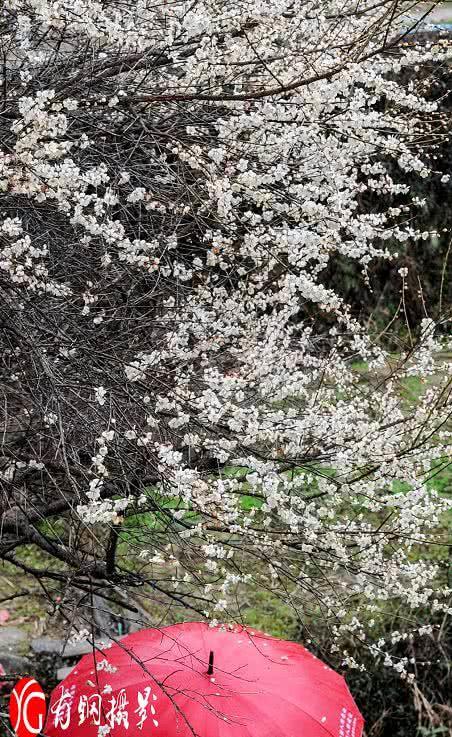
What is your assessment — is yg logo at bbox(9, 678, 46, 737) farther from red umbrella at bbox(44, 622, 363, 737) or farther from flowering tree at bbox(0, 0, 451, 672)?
flowering tree at bbox(0, 0, 451, 672)

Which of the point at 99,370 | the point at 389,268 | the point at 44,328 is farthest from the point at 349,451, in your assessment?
the point at 389,268

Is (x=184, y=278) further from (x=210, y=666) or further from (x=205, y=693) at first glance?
(x=205, y=693)

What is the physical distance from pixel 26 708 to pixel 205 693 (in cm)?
78

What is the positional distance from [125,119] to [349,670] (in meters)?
4.11

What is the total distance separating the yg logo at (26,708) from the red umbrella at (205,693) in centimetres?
26

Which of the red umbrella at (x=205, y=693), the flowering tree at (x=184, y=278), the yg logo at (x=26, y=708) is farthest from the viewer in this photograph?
the red umbrella at (x=205, y=693)

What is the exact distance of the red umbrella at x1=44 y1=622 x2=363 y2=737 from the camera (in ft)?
12.0

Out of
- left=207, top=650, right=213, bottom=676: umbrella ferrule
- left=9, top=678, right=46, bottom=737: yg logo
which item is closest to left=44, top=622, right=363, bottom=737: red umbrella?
left=207, top=650, right=213, bottom=676: umbrella ferrule

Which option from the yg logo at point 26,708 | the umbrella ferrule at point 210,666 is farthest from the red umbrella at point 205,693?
the yg logo at point 26,708

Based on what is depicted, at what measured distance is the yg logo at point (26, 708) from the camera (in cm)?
324

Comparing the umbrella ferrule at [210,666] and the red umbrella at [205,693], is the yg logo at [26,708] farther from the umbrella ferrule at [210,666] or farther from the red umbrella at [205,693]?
the umbrella ferrule at [210,666]

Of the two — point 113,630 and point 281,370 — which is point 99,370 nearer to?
point 281,370

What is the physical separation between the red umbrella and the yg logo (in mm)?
258

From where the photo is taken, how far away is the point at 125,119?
4.14 m
